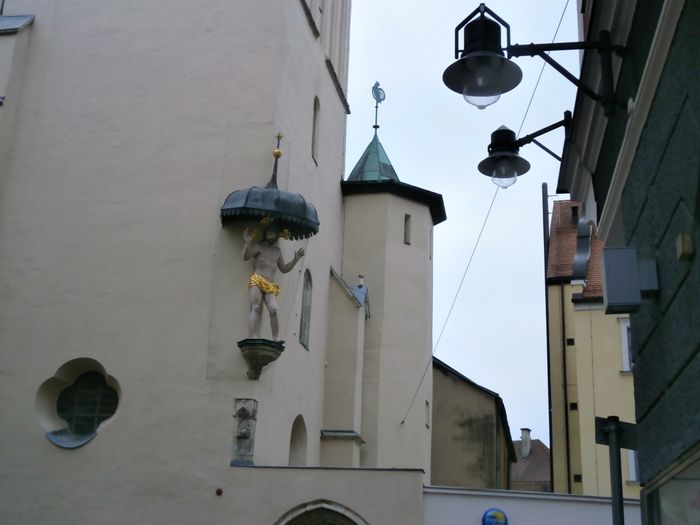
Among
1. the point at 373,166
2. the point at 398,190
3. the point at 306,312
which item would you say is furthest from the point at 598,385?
the point at 373,166

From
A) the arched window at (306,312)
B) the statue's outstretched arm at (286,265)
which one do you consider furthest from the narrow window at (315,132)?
the statue's outstretched arm at (286,265)

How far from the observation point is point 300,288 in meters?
17.6

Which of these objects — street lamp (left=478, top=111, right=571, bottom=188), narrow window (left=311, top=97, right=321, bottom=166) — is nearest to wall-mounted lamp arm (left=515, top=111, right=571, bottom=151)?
street lamp (left=478, top=111, right=571, bottom=188)

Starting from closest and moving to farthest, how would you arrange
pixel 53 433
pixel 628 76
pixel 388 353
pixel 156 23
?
pixel 628 76 → pixel 53 433 → pixel 156 23 → pixel 388 353

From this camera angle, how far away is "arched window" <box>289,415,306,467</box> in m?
17.5

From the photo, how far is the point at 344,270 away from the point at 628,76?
14.2 meters

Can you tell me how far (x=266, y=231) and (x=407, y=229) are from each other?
7.63 metres

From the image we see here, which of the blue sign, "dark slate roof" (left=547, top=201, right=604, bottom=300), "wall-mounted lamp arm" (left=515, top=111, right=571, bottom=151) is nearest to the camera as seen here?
"wall-mounted lamp arm" (left=515, top=111, right=571, bottom=151)

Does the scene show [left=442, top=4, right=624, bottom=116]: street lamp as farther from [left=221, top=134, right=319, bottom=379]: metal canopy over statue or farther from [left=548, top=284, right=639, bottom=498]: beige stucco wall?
[left=548, top=284, right=639, bottom=498]: beige stucco wall

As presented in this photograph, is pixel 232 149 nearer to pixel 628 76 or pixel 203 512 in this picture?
pixel 203 512

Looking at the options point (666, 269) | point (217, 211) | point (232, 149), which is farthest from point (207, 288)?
point (666, 269)

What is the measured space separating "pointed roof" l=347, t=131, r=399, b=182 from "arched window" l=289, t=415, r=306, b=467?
8.07 m

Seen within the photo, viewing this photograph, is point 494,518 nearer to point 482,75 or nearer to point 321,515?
point 321,515

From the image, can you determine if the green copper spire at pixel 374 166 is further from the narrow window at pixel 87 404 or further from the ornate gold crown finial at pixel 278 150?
the narrow window at pixel 87 404
